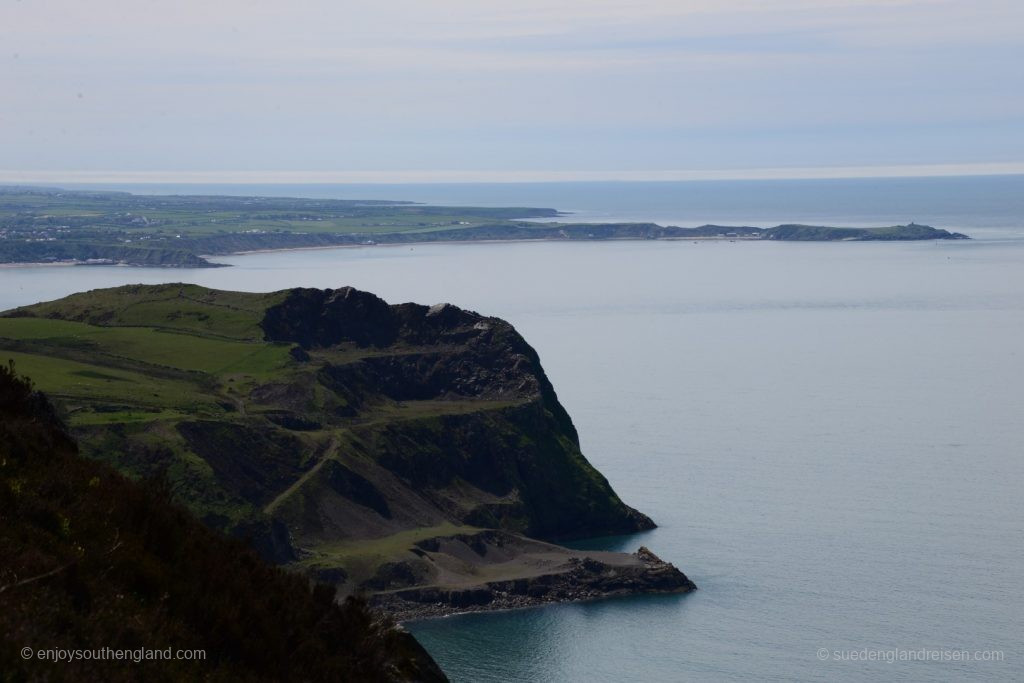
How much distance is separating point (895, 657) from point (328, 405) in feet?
151

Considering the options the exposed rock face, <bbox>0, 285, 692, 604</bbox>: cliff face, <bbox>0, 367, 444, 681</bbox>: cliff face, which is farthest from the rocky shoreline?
<bbox>0, 367, 444, 681</bbox>: cliff face

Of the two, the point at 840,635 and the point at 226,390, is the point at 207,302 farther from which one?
the point at 840,635

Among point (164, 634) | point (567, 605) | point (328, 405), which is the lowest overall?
point (567, 605)

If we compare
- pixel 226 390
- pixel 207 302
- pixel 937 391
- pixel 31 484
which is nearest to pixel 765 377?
pixel 937 391

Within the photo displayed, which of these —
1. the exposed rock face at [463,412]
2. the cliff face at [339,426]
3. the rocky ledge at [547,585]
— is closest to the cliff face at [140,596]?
the rocky ledge at [547,585]

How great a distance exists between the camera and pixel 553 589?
80.1 m

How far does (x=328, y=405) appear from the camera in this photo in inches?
3910

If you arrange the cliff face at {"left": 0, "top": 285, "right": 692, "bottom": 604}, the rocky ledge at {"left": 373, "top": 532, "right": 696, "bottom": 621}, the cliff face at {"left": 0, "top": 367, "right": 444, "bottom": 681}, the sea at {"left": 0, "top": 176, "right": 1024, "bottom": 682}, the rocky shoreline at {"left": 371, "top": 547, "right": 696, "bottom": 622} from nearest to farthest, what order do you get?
the cliff face at {"left": 0, "top": 367, "right": 444, "bottom": 681}, the sea at {"left": 0, "top": 176, "right": 1024, "bottom": 682}, the rocky shoreline at {"left": 371, "top": 547, "right": 696, "bottom": 622}, the rocky ledge at {"left": 373, "top": 532, "right": 696, "bottom": 621}, the cliff face at {"left": 0, "top": 285, "right": 692, "bottom": 604}

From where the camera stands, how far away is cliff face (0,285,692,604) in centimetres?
8225

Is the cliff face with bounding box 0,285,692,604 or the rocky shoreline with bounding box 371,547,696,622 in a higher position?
the cliff face with bounding box 0,285,692,604

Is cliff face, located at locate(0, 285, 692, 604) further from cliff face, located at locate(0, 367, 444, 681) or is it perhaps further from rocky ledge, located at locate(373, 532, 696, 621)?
cliff face, located at locate(0, 367, 444, 681)

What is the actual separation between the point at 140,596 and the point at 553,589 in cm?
5789

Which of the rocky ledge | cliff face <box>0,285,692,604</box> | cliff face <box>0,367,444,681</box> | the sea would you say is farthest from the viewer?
cliff face <box>0,285,692,604</box>

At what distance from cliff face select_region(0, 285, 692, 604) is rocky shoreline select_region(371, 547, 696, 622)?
0.21 meters
